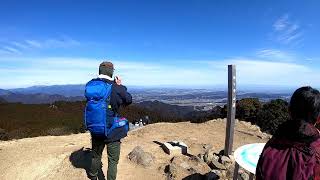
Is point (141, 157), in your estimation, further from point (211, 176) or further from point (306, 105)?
point (306, 105)

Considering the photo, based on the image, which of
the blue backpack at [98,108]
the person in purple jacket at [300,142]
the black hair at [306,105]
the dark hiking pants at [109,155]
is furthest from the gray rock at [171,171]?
the black hair at [306,105]

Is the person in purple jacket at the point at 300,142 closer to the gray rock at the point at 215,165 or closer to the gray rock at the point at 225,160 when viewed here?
the gray rock at the point at 215,165

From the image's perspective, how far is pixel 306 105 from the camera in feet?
8.54

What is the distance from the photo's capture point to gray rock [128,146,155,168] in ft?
27.1

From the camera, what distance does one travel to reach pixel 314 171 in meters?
2.60

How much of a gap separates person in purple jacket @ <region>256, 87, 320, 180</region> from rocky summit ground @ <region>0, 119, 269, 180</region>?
186 inches

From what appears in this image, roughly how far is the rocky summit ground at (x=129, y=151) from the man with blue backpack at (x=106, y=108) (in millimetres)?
1858

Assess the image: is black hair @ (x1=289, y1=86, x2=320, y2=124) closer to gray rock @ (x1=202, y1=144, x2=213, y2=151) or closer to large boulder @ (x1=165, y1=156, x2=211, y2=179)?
large boulder @ (x1=165, y1=156, x2=211, y2=179)

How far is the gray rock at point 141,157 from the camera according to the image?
8266 mm

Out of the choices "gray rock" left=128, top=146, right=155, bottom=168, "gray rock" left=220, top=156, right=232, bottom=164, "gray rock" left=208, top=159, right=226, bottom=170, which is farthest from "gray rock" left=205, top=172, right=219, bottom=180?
"gray rock" left=128, top=146, right=155, bottom=168

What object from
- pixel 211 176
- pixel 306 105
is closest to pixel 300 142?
pixel 306 105

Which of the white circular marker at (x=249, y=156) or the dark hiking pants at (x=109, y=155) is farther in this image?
the dark hiking pants at (x=109, y=155)

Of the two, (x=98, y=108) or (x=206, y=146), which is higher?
(x=98, y=108)

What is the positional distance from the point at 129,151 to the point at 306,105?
688 centimetres
